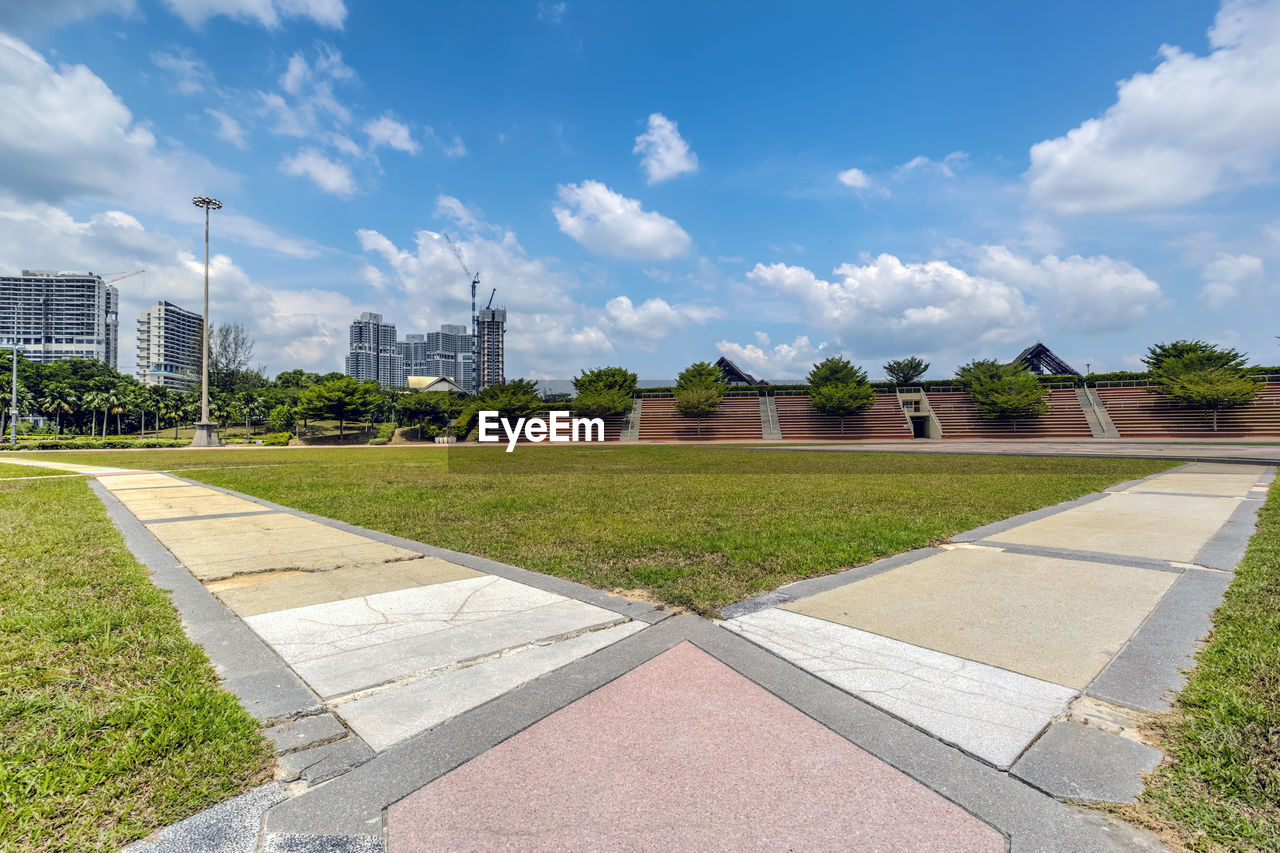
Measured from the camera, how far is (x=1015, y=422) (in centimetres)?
4750

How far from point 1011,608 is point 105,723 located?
230 inches

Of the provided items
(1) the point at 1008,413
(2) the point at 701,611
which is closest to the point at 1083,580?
(2) the point at 701,611

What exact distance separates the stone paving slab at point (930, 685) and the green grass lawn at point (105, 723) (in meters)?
2.93

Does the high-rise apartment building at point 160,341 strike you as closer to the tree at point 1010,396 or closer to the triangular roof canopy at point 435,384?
the triangular roof canopy at point 435,384

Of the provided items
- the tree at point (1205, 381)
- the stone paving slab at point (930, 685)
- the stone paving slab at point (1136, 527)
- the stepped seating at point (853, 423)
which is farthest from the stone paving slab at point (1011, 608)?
the tree at point (1205, 381)

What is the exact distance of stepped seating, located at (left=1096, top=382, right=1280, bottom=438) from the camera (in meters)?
41.1

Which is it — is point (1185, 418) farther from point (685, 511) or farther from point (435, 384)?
point (435, 384)

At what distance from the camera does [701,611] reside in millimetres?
4402

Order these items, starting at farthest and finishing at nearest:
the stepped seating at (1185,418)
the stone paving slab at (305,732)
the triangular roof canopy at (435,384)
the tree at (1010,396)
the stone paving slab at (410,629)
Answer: the triangular roof canopy at (435,384)
the tree at (1010,396)
the stepped seating at (1185,418)
the stone paving slab at (410,629)
the stone paving slab at (305,732)

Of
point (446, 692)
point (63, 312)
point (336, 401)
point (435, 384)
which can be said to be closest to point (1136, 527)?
point (446, 692)

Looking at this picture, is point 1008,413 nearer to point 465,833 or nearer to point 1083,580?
point 1083,580

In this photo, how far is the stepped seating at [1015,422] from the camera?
45.9m

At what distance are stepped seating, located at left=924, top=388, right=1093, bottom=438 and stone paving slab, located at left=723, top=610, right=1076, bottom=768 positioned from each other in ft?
166

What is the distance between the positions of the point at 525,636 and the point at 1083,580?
5.16 metres
